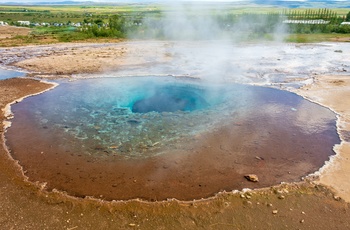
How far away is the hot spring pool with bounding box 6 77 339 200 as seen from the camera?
582cm

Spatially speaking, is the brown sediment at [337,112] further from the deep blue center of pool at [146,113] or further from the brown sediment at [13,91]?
the brown sediment at [13,91]

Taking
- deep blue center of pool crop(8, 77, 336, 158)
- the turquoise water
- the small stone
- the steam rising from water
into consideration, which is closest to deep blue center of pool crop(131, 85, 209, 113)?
deep blue center of pool crop(8, 77, 336, 158)

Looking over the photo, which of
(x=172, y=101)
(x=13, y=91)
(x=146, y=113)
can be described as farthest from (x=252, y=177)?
(x=13, y=91)

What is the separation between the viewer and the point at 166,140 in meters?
7.47

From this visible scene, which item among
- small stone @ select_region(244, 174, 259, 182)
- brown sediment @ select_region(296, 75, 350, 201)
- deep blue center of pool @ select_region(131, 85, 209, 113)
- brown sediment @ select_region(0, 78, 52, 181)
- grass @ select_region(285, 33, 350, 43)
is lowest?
grass @ select_region(285, 33, 350, 43)

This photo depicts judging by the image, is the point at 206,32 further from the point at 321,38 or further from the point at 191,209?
the point at 191,209

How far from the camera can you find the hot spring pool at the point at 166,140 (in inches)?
229

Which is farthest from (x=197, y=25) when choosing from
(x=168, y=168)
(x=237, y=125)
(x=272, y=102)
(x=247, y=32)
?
(x=168, y=168)

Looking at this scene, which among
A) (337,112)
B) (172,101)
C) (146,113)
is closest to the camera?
(146,113)

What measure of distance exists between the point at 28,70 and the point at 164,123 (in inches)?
435

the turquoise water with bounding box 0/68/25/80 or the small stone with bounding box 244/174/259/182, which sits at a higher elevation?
the turquoise water with bounding box 0/68/25/80

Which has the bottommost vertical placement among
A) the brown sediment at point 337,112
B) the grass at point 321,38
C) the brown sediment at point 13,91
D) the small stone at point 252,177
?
the grass at point 321,38

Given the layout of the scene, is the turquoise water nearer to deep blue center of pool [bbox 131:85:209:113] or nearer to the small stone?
deep blue center of pool [bbox 131:85:209:113]

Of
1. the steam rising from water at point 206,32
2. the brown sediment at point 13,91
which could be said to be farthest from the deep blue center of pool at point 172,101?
the steam rising from water at point 206,32
